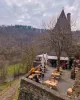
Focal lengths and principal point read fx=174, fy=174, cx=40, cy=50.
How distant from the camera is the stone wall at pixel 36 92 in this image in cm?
879

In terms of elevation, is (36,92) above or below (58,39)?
below

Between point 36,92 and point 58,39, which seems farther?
point 58,39

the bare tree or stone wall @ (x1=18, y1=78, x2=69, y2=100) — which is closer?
stone wall @ (x1=18, y1=78, x2=69, y2=100)

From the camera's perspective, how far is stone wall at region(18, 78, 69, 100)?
8.79 m

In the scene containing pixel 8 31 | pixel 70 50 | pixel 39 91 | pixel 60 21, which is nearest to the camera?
pixel 39 91

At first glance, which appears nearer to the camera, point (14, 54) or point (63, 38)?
point (63, 38)

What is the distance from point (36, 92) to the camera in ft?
33.3

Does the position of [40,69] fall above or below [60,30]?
below

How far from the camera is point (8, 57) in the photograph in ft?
185

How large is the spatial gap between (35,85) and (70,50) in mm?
12583

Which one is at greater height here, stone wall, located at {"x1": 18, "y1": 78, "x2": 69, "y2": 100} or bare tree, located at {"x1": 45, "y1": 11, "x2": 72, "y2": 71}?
bare tree, located at {"x1": 45, "y1": 11, "x2": 72, "y2": 71}

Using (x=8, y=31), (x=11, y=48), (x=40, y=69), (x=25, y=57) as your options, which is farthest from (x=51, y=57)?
(x=8, y=31)

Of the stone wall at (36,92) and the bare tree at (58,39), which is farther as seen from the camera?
the bare tree at (58,39)

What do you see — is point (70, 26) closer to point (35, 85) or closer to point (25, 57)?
point (35, 85)
